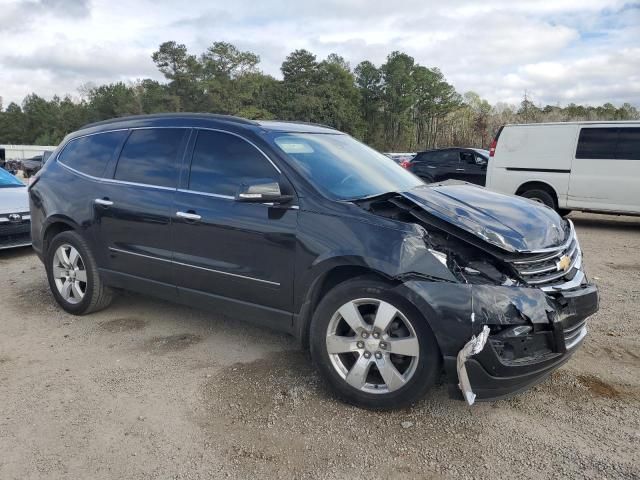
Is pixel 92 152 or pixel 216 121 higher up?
pixel 216 121


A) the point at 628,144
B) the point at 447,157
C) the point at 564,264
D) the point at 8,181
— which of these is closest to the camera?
the point at 564,264

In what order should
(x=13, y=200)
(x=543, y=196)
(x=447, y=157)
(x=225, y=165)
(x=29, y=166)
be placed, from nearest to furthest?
1. (x=225, y=165)
2. (x=13, y=200)
3. (x=543, y=196)
4. (x=447, y=157)
5. (x=29, y=166)

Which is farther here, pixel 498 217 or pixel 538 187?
pixel 538 187

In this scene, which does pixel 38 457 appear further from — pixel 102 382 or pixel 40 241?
pixel 40 241

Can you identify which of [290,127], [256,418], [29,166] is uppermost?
[290,127]

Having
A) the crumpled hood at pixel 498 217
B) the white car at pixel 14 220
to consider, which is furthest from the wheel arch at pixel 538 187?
the white car at pixel 14 220

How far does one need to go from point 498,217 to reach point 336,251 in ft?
3.49

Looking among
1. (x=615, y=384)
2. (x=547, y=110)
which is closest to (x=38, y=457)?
(x=615, y=384)

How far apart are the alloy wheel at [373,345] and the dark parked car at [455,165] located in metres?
11.5

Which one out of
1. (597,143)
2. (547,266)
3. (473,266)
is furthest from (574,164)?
(473,266)

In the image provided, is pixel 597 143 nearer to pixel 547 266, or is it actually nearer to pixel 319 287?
pixel 547 266

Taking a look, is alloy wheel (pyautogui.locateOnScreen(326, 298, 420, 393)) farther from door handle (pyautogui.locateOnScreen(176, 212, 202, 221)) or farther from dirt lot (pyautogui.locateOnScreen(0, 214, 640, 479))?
door handle (pyautogui.locateOnScreen(176, 212, 202, 221))

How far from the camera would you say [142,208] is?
4.15 m

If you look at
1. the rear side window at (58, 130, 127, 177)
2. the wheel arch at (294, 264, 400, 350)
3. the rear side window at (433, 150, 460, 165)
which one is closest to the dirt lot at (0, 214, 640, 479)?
the wheel arch at (294, 264, 400, 350)
